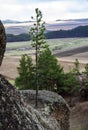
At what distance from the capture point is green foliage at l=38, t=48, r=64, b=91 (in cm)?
6975

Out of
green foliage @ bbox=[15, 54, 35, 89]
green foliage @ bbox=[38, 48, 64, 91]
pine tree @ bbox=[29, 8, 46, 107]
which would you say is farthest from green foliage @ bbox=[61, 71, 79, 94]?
pine tree @ bbox=[29, 8, 46, 107]

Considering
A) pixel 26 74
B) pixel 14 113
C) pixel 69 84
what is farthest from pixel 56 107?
pixel 69 84

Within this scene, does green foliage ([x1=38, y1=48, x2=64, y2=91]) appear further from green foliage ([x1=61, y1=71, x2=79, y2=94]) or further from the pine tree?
the pine tree

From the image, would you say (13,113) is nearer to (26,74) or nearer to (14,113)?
(14,113)

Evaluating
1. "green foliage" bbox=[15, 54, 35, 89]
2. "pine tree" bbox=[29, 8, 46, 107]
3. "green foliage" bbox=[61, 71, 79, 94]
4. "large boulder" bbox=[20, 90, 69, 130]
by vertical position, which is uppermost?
"pine tree" bbox=[29, 8, 46, 107]

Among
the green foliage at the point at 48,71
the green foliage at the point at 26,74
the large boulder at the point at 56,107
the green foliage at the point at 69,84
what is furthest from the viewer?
the green foliage at the point at 69,84

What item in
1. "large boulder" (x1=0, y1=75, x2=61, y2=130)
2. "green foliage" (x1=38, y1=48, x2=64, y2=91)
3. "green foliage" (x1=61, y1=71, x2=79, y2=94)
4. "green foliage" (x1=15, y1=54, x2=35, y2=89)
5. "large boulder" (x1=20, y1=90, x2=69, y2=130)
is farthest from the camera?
"green foliage" (x1=61, y1=71, x2=79, y2=94)

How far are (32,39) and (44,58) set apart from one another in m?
22.0

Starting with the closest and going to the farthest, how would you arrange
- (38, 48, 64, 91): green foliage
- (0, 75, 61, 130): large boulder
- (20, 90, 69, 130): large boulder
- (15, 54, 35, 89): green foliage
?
(0, 75, 61, 130): large boulder → (20, 90, 69, 130): large boulder → (38, 48, 64, 91): green foliage → (15, 54, 35, 89): green foliage

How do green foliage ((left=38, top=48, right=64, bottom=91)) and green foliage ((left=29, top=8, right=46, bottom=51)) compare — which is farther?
green foliage ((left=38, top=48, right=64, bottom=91))

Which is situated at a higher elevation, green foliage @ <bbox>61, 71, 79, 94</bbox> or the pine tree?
the pine tree

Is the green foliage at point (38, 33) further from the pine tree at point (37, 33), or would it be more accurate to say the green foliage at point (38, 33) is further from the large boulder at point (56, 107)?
the large boulder at point (56, 107)

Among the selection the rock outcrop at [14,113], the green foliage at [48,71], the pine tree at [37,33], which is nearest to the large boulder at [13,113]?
the rock outcrop at [14,113]

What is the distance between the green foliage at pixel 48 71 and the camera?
69750 millimetres
